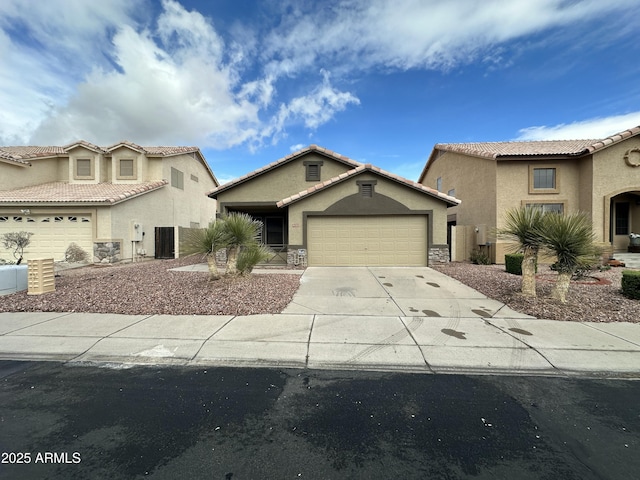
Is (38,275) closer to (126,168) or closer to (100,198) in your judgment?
A: (100,198)

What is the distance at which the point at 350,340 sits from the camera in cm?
492

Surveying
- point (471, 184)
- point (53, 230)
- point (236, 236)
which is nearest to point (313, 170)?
point (236, 236)

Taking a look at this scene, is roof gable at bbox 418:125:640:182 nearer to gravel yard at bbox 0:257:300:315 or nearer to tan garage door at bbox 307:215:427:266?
tan garage door at bbox 307:215:427:266

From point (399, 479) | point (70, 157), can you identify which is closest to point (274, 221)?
point (70, 157)

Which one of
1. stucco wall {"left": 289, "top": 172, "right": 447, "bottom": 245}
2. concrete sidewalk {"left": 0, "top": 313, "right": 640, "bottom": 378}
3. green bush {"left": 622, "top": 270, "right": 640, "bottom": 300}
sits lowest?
concrete sidewalk {"left": 0, "top": 313, "right": 640, "bottom": 378}

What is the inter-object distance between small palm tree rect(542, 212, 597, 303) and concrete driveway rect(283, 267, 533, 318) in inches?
58.6

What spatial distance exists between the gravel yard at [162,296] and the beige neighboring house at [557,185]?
10.9 metres

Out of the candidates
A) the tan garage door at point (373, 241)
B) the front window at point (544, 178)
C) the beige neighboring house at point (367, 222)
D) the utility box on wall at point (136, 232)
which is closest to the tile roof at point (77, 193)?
the utility box on wall at point (136, 232)

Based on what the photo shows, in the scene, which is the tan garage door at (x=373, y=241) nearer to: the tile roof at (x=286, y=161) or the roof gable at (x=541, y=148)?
the tile roof at (x=286, y=161)

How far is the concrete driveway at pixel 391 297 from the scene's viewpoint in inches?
258

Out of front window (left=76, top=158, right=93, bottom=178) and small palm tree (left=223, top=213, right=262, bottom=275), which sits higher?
front window (left=76, top=158, right=93, bottom=178)

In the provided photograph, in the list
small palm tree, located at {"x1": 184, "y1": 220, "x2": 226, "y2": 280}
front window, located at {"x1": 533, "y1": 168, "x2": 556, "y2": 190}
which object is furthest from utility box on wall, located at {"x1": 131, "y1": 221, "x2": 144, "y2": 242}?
front window, located at {"x1": 533, "y1": 168, "x2": 556, "y2": 190}

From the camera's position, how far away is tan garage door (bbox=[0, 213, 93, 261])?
13.9 m

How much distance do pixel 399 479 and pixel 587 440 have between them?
1.91 metres
